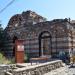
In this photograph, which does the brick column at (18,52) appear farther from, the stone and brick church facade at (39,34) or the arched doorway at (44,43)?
the arched doorway at (44,43)

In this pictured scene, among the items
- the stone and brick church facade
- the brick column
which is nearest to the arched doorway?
the stone and brick church facade

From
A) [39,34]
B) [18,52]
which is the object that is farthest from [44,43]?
[18,52]

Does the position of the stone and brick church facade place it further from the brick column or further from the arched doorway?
the brick column

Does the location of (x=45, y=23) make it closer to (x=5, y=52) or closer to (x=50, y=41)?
(x=50, y=41)

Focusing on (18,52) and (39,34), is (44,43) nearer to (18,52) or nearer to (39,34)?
(39,34)

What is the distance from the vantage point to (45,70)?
11.8 metres

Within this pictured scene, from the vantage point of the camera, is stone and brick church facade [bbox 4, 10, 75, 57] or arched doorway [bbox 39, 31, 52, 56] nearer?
stone and brick church facade [bbox 4, 10, 75, 57]

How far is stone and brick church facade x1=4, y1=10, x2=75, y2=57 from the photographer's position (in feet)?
69.9

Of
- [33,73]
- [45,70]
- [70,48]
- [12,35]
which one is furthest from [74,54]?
[33,73]

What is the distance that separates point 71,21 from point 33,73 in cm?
1191

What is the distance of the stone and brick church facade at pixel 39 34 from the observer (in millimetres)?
21312

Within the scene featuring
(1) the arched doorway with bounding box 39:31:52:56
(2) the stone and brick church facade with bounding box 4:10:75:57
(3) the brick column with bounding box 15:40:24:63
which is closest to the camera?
(3) the brick column with bounding box 15:40:24:63

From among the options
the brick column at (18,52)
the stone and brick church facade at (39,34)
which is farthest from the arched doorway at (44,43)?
the brick column at (18,52)

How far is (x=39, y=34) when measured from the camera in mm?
22844
